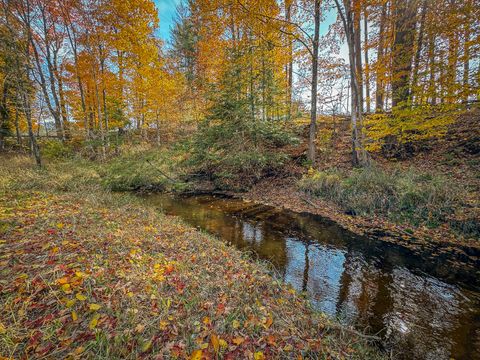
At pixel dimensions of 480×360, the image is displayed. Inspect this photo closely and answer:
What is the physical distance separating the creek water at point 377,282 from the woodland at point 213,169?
1.24ft

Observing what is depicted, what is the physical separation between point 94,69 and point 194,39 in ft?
30.3

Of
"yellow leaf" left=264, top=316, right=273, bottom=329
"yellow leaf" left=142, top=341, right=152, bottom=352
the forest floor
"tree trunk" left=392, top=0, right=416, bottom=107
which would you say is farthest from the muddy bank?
"yellow leaf" left=142, top=341, right=152, bottom=352

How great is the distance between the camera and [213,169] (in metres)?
13.2

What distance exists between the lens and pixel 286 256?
5859 mm

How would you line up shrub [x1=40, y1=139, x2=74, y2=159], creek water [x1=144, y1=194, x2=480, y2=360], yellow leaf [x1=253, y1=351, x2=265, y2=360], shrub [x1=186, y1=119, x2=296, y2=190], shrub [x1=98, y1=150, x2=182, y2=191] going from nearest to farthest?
yellow leaf [x1=253, y1=351, x2=265, y2=360] → creek water [x1=144, y1=194, x2=480, y2=360] → shrub [x1=186, y1=119, x2=296, y2=190] → shrub [x1=98, y1=150, x2=182, y2=191] → shrub [x1=40, y1=139, x2=74, y2=159]

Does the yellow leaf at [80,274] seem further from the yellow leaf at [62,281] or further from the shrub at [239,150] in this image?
the shrub at [239,150]

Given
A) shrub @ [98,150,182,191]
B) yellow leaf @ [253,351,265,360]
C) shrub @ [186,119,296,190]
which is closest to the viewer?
yellow leaf @ [253,351,265,360]

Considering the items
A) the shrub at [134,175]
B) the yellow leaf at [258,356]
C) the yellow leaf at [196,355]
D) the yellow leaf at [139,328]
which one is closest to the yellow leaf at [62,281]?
the yellow leaf at [139,328]

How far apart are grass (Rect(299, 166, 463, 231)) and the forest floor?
0.24 m

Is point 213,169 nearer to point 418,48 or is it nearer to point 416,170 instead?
point 416,170

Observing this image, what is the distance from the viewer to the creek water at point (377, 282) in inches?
132

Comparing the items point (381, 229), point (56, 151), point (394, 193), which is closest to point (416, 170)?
point (394, 193)

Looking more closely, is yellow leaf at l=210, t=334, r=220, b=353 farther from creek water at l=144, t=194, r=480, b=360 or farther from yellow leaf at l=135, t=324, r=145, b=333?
creek water at l=144, t=194, r=480, b=360

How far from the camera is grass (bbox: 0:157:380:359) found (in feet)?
7.20
